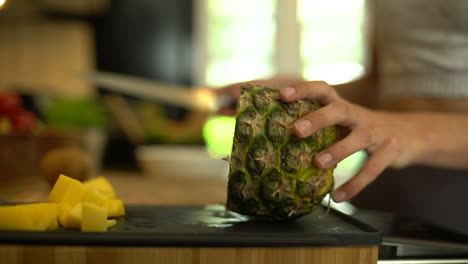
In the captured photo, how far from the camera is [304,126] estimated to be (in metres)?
0.70

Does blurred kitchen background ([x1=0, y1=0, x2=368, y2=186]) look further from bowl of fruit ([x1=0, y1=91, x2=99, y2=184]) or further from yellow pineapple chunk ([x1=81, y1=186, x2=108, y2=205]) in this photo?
yellow pineapple chunk ([x1=81, y1=186, x2=108, y2=205])

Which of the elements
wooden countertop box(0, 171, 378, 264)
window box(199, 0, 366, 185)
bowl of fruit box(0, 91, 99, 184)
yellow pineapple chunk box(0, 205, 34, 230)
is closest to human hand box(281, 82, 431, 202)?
wooden countertop box(0, 171, 378, 264)

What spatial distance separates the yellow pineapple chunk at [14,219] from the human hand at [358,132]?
28 centimetres

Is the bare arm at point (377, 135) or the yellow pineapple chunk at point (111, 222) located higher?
the bare arm at point (377, 135)

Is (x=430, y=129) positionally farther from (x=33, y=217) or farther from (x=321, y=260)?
(x=33, y=217)

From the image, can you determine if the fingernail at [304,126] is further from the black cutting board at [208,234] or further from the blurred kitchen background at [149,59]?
the blurred kitchen background at [149,59]

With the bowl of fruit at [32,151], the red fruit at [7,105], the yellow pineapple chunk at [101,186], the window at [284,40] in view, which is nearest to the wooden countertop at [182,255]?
the yellow pineapple chunk at [101,186]

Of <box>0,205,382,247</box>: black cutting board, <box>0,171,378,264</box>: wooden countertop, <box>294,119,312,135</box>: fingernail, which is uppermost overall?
<box>294,119,312,135</box>: fingernail

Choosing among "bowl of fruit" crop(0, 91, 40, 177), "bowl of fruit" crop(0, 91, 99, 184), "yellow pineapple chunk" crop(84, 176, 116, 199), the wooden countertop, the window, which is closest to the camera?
the wooden countertop

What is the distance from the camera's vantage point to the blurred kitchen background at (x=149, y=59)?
77.6 inches

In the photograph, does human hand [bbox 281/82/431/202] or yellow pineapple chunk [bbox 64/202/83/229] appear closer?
yellow pineapple chunk [bbox 64/202/83/229]

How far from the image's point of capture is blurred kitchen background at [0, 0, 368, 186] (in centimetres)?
197

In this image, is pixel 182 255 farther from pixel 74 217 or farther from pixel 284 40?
pixel 284 40

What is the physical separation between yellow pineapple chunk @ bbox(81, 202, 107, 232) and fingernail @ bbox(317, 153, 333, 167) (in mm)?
237
